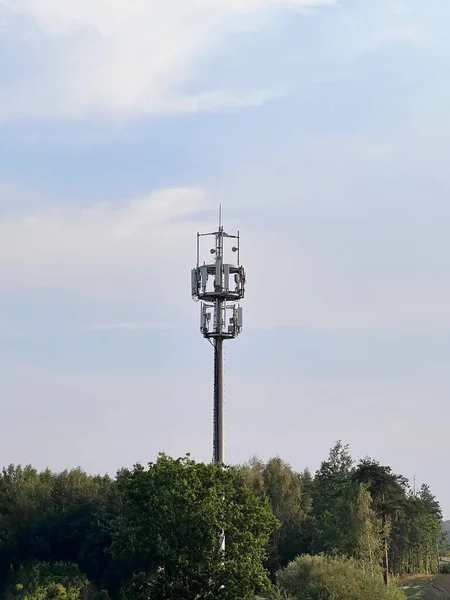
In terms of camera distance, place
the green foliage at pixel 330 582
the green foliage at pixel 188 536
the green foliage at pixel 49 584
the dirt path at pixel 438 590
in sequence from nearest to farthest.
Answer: the green foliage at pixel 188 536 → the green foliage at pixel 330 582 → the green foliage at pixel 49 584 → the dirt path at pixel 438 590

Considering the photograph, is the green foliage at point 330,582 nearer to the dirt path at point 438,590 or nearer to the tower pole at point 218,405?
the tower pole at point 218,405

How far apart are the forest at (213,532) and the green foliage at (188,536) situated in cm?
6

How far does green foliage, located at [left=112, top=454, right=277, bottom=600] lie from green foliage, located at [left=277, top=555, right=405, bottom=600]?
25.4 ft

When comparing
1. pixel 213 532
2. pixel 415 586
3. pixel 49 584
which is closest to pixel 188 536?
pixel 213 532

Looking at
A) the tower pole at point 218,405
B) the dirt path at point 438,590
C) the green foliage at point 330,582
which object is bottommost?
the dirt path at point 438,590

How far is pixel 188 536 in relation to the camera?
157ft

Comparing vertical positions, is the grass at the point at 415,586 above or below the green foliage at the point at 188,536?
below

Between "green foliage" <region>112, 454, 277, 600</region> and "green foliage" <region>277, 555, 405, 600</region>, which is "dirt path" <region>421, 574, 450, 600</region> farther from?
"green foliage" <region>112, 454, 277, 600</region>

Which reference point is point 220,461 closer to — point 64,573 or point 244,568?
point 244,568

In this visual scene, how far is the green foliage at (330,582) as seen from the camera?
181 ft

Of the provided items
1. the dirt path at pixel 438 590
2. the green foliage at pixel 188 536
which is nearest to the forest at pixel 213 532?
the green foliage at pixel 188 536

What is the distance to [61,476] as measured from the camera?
113 meters

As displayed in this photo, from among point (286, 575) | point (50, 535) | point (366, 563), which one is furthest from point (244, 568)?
point (50, 535)

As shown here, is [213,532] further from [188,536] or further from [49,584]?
[49,584]
